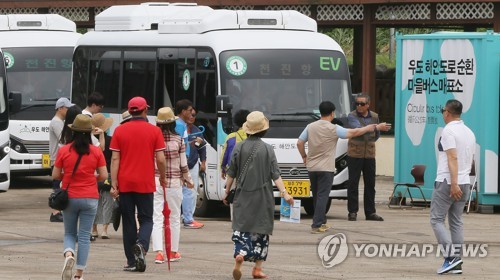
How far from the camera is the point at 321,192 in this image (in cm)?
1808

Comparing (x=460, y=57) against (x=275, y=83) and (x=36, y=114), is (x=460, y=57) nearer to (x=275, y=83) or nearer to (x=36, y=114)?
(x=275, y=83)

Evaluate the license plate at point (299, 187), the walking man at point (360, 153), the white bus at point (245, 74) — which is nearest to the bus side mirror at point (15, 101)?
the white bus at point (245, 74)

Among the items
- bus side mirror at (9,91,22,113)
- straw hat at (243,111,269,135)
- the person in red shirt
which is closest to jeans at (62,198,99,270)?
the person in red shirt

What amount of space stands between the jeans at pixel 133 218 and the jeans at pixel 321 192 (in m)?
4.37

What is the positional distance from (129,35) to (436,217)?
977 cm

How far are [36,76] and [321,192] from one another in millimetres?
9428

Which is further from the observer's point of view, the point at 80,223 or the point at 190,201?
the point at 190,201

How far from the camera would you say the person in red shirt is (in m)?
13.8

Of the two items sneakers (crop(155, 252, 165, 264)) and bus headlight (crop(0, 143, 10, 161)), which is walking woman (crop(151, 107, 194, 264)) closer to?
sneakers (crop(155, 252, 165, 264))

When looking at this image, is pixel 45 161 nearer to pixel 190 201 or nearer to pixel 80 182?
pixel 190 201

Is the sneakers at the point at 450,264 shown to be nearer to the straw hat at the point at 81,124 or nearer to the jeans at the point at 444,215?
the jeans at the point at 444,215

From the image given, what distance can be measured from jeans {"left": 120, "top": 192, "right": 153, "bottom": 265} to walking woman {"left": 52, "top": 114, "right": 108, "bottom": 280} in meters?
0.83

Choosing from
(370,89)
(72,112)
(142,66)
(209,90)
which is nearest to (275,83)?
(209,90)

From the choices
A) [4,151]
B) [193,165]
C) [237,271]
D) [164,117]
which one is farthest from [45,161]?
[237,271]
